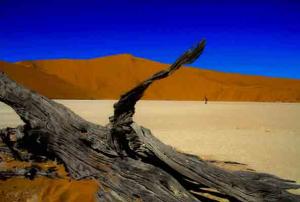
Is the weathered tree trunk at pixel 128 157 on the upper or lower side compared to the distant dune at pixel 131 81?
lower

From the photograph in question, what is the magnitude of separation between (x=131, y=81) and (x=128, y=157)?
258ft

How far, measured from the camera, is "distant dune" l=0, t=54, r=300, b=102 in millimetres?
60812

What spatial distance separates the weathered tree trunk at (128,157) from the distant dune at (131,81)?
4735cm

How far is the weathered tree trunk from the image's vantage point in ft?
15.3

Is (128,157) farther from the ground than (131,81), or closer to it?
closer to it

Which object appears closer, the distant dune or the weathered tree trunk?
the weathered tree trunk

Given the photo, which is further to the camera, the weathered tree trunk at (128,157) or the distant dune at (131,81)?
the distant dune at (131,81)

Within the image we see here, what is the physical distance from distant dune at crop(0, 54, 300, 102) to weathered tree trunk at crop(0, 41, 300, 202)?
47352 mm

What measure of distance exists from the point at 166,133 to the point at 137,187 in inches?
349

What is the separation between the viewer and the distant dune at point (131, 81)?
60.8 m

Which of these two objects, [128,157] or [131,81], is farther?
[131,81]

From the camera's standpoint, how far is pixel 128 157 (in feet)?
17.6

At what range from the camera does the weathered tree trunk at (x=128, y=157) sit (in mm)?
4672

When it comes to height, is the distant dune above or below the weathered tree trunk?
above
